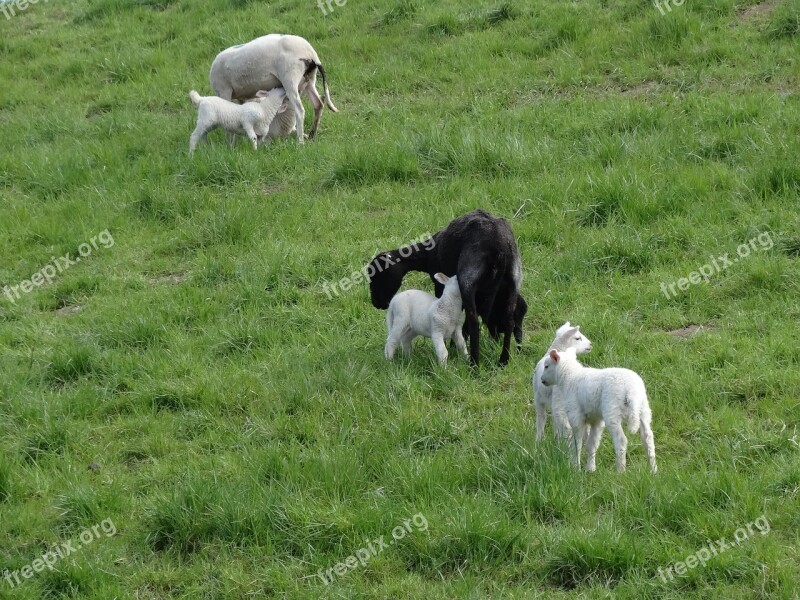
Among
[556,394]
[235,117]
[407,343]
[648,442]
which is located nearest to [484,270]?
[407,343]

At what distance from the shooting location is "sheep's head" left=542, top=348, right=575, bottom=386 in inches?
263

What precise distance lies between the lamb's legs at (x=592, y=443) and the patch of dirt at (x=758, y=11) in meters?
8.15

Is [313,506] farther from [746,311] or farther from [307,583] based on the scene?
[746,311]

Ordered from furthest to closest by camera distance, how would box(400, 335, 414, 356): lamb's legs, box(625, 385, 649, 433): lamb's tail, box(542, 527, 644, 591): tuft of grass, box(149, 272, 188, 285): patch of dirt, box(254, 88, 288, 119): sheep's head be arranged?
box(254, 88, 288, 119): sheep's head
box(149, 272, 188, 285): patch of dirt
box(400, 335, 414, 356): lamb's legs
box(625, 385, 649, 433): lamb's tail
box(542, 527, 644, 591): tuft of grass

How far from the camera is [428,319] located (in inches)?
314

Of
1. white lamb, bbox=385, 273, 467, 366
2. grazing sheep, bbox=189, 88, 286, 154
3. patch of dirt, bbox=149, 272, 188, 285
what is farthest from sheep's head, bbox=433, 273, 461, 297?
grazing sheep, bbox=189, 88, 286, 154

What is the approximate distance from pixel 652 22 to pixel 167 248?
20.0 feet

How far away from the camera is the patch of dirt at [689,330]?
822 cm

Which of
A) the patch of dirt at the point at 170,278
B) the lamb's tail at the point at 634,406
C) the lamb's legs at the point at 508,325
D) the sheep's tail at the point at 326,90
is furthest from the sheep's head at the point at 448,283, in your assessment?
the sheep's tail at the point at 326,90

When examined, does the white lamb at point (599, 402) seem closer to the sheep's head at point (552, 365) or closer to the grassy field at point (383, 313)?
the sheep's head at point (552, 365)

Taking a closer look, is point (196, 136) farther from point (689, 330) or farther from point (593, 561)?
point (593, 561)

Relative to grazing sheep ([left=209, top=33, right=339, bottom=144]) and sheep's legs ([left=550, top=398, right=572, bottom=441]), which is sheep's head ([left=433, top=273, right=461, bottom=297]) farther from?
grazing sheep ([left=209, top=33, right=339, bottom=144])

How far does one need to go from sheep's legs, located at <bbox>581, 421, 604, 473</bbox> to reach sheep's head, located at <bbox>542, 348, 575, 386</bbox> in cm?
34

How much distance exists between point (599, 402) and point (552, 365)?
49 centimetres
